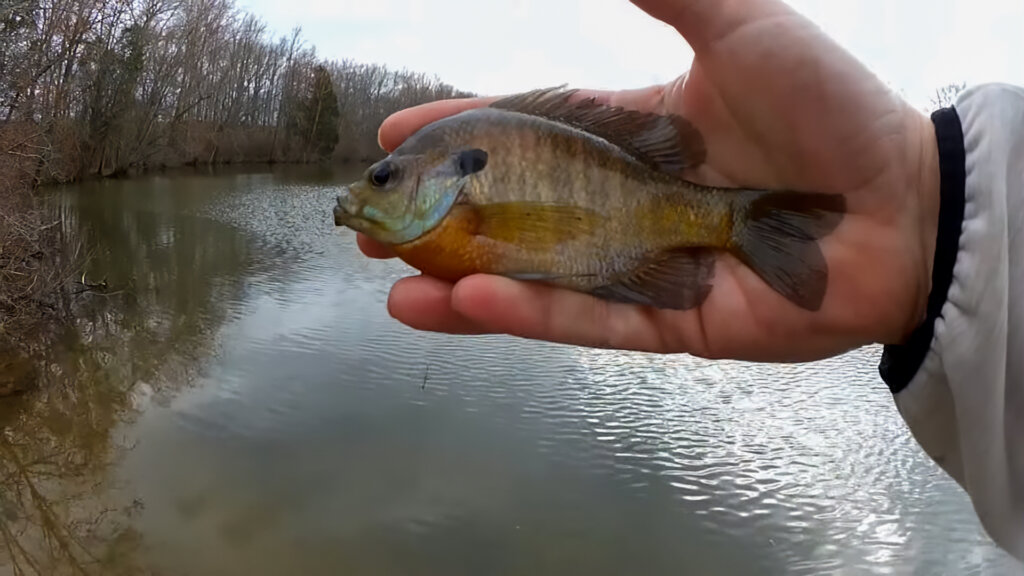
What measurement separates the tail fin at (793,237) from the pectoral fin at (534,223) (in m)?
0.62

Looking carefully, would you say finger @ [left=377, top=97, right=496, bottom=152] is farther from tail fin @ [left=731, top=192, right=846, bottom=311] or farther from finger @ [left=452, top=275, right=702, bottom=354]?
tail fin @ [left=731, top=192, right=846, bottom=311]

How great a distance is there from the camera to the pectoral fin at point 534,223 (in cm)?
279

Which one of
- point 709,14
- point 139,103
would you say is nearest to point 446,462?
point 709,14

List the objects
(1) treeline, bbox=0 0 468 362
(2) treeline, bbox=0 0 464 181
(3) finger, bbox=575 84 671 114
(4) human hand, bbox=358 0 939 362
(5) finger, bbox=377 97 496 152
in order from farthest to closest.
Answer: (2) treeline, bbox=0 0 464 181, (1) treeline, bbox=0 0 468 362, (3) finger, bbox=575 84 671 114, (5) finger, bbox=377 97 496 152, (4) human hand, bbox=358 0 939 362

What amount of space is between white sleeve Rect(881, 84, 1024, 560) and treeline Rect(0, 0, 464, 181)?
832 inches

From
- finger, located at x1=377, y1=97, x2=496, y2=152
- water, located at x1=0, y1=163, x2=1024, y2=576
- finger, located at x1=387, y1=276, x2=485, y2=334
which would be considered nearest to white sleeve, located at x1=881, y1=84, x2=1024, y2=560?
finger, located at x1=387, y1=276, x2=485, y2=334

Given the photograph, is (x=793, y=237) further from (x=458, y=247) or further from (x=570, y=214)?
(x=458, y=247)

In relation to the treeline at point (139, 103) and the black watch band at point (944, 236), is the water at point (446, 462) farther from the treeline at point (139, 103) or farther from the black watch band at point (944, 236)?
the black watch band at point (944, 236)

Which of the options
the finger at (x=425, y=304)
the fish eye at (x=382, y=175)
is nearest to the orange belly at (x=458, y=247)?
the finger at (x=425, y=304)

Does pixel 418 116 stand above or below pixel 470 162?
above

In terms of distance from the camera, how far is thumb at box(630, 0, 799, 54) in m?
2.65

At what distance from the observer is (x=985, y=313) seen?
2324mm

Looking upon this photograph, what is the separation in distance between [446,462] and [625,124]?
7.96 metres

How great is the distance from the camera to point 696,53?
2.97m
